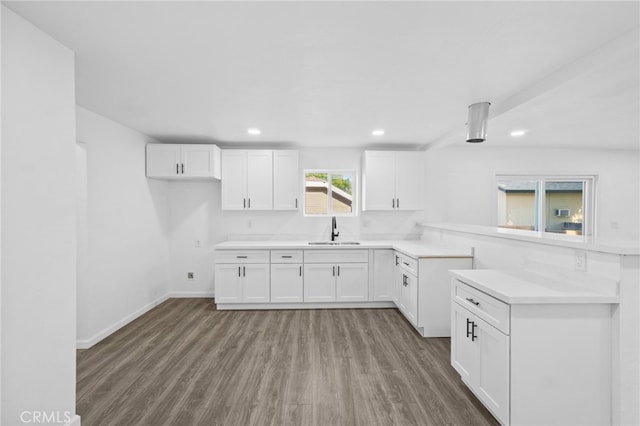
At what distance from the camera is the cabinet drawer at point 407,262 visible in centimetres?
336

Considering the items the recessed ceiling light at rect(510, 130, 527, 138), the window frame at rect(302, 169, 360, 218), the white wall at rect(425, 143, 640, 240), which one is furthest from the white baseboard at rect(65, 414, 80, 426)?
the recessed ceiling light at rect(510, 130, 527, 138)

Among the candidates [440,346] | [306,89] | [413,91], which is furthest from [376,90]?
[440,346]

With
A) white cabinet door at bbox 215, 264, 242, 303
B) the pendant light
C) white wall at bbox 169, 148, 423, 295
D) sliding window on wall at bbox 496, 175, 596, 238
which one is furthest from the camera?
sliding window on wall at bbox 496, 175, 596, 238

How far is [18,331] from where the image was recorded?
152cm

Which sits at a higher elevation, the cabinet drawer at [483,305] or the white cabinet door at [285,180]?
the white cabinet door at [285,180]

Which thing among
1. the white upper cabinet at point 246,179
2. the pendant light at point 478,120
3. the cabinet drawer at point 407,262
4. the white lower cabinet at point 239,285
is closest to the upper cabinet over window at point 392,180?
the cabinet drawer at point 407,262

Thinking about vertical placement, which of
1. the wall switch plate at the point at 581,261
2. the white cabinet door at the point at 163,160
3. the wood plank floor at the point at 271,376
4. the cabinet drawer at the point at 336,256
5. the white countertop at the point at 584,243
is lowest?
the wood plank floor at the point at 271,376

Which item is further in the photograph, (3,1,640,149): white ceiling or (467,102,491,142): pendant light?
(467,102,491,142): pendant light

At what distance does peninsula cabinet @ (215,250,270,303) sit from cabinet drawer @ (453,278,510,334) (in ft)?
8.33

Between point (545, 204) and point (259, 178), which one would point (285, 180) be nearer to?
point (259, 178)

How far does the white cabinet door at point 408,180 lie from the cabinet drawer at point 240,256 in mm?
2099

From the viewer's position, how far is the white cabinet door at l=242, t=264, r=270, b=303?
4.08 m

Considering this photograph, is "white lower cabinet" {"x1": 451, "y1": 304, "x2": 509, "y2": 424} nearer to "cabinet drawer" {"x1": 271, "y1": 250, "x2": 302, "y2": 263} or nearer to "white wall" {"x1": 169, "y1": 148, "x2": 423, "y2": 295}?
"cabinet drawer" {"x1": 271, "y1": 250, "x2": 302, "y2": 263}

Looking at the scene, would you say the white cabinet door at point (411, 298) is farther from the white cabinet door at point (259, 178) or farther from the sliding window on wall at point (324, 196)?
the white cabinet door at point (259, 178)
